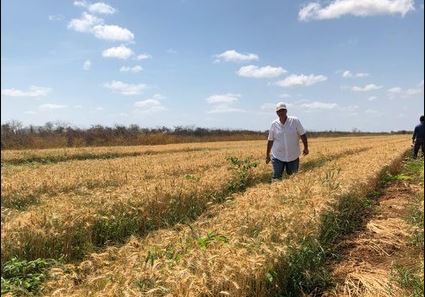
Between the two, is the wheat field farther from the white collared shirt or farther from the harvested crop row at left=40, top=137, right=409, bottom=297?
the white collared shirt

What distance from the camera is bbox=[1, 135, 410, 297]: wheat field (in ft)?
15.1

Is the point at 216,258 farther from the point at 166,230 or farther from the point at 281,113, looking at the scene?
the point at 281,113

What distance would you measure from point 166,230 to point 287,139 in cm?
375

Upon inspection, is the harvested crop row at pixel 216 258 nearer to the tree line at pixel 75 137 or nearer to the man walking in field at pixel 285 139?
the man walking in field at pixel 285 139

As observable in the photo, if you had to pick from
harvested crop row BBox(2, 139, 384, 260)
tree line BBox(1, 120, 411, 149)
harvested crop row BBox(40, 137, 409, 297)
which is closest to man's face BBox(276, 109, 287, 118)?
harvested crop row BBox(2, 139, 384, 260)

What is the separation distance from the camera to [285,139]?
34.4 feet

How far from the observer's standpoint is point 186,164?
16969 millimetres

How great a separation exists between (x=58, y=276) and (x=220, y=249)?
81.7 inches

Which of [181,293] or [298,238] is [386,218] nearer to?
[298,238]

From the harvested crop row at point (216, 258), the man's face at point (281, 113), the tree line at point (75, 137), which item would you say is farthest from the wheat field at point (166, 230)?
the tree line at point (75, 137)

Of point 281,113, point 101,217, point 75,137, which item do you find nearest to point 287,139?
point 281,113

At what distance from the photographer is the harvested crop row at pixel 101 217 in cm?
712

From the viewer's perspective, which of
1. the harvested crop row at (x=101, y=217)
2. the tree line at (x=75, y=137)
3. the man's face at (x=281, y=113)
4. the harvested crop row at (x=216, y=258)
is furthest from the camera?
the tree line at (x=75, y=137)

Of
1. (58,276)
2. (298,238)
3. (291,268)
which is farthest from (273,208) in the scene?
(58,276)
